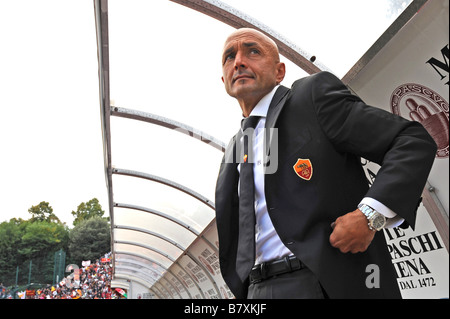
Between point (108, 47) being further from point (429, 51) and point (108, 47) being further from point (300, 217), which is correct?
point (300, 217)

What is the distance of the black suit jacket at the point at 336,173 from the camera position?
4.83 ft

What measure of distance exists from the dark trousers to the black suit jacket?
0.18ft

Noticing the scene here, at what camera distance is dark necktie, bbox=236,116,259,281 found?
175 cm

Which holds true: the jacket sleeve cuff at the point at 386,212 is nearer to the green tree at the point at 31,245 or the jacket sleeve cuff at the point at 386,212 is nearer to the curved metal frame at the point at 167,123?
the curved metal frame at the point at 167,123

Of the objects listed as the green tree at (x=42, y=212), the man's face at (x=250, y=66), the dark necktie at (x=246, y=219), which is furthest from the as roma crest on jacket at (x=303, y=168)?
the green tree at (x=42, y=212)

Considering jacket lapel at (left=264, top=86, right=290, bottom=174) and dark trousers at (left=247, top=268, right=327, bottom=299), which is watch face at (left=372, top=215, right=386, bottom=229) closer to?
dark trousers at (left=247, top=268, right=327, bottom=299)

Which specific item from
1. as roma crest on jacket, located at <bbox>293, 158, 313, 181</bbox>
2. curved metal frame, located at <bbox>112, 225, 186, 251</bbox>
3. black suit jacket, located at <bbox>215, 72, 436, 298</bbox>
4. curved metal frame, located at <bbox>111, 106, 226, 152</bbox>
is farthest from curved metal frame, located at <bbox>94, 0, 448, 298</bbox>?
curved metal frame, located at <bbox>112, 225, 186, 251</bbox>

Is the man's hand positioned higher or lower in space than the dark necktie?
lower

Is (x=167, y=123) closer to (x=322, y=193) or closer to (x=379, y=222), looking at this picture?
(x=322, y=193)

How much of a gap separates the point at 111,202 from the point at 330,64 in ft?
30.6

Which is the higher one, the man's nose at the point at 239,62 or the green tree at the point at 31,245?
the green tree at the point at 31,245

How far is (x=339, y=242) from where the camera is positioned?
4.82 ft

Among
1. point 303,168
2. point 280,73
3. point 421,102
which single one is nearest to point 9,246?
point 421,102

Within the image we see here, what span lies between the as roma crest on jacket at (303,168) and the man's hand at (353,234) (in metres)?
0.25
